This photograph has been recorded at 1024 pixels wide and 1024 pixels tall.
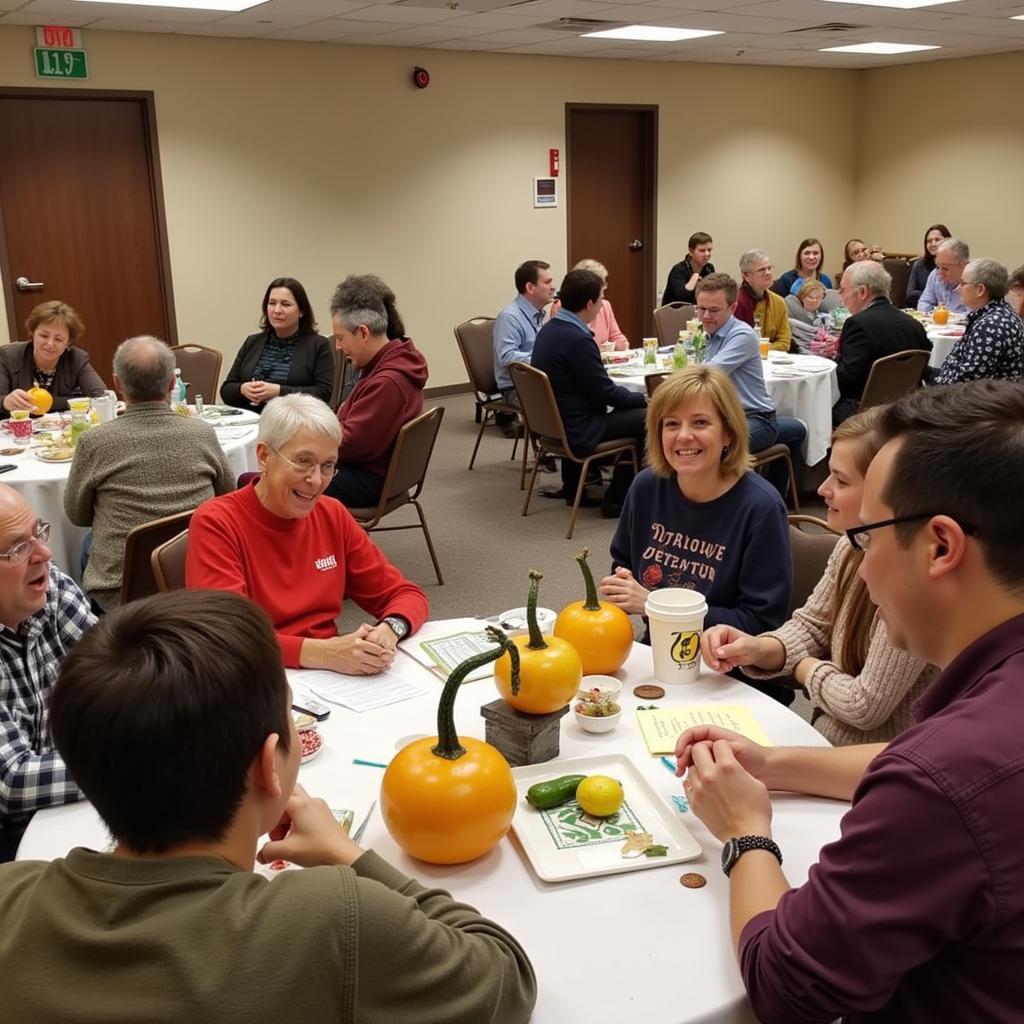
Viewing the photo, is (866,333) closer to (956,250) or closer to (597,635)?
(956,250)

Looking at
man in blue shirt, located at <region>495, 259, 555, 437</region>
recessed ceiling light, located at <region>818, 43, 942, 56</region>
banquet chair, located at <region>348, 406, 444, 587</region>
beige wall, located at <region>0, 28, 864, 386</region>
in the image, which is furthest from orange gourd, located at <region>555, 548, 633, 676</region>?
recessed ceiling light, located at <region>818, 43, 942, 56</region>

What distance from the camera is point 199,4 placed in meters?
6.30

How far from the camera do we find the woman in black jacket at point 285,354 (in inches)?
219

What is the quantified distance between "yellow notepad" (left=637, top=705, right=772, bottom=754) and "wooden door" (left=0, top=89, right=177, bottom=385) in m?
6.57

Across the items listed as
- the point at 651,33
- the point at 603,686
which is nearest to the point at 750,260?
the point at 651,33

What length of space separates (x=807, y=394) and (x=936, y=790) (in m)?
4.94

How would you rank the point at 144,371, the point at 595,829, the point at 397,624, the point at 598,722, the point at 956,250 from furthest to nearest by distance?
the point at 956,250 → the point at 144,371 → the point at 397,624 → the point at 598,722 → the point at 595,829

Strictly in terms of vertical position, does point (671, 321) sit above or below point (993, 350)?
below

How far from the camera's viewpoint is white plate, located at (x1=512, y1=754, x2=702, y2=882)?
1.40m

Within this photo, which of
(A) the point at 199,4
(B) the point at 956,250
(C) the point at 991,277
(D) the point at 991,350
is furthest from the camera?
(B) the point at 956,250

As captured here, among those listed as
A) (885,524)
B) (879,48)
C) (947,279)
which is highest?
(879,48)

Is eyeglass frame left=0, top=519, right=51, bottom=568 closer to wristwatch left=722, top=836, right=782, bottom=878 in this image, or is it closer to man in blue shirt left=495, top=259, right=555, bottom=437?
wristwatch left=722, top=836, right=782, bottom=878

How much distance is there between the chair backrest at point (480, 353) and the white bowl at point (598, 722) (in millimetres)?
5348

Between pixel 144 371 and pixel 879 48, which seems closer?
pixel 144 371
